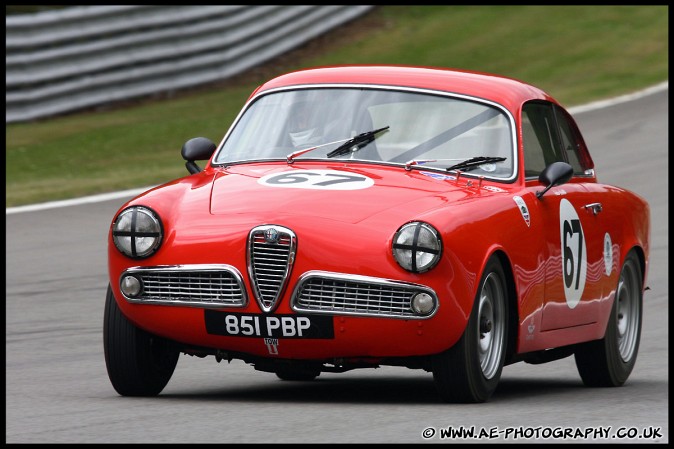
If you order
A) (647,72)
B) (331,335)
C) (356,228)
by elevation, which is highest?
(356,228)

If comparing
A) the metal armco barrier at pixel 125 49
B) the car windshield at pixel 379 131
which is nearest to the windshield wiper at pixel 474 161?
the car windshield at pixel 379 131

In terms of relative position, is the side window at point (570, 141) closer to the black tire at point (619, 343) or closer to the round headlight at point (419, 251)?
the black tire at point (619, 343)

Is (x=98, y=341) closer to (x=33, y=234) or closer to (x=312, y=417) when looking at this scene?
(x=312, y=417)

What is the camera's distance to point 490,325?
6.76m

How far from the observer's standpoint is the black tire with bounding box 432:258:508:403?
649 cm

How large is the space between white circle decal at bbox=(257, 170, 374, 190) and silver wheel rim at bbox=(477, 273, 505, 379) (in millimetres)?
695

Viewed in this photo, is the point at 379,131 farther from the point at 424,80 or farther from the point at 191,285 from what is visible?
the point at 191,285

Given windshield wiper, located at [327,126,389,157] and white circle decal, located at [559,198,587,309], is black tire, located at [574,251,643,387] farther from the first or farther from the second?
windshield wiper, located at [327,126,389,157]

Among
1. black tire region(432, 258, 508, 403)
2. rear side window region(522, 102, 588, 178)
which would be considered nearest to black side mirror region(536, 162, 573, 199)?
rear side window region(522, 102, 588, 178)

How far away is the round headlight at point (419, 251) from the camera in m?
6.35

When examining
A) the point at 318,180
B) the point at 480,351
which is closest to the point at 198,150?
the point at 318,180

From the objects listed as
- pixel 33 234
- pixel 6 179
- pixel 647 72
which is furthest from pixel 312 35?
pixel 33 234

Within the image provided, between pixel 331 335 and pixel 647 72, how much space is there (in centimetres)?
1939

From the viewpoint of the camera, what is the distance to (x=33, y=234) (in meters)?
13.3
